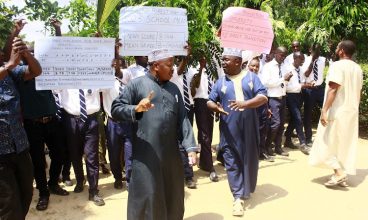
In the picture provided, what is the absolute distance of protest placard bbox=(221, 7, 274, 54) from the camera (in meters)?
5.46

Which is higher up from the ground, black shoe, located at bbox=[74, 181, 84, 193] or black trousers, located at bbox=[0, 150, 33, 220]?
black trousers, located at bbox=[0, 150, 33, 220]

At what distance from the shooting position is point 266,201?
5.22 meters

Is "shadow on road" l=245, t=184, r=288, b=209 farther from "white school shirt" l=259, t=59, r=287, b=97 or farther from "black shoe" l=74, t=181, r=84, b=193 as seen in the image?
"black shoe" l=74, t=181, r=84, b=193

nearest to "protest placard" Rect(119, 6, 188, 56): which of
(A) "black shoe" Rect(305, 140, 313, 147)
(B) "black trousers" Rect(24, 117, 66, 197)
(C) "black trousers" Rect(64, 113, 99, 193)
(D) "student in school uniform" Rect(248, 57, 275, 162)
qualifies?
(C) "black trousers" Rect(64, 113, 99, 193)

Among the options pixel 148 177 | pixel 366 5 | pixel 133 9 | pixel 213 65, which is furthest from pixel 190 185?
pixel 366 5

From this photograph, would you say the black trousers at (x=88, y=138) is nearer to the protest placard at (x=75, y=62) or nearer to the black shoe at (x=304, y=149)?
the protest placard at (x=75, y=62)

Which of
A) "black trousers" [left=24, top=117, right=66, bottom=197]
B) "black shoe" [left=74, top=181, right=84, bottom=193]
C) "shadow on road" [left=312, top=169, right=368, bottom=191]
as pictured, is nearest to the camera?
"black trousers" [left=24, top=117, right=66, bottom=197]

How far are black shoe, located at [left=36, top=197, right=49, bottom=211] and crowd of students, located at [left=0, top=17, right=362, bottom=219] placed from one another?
1 centimetres

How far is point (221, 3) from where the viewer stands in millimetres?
10422

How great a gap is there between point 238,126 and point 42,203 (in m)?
2.72

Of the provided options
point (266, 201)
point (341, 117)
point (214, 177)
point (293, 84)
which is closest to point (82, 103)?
point (214, 177)

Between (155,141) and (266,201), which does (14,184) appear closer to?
(155,141)

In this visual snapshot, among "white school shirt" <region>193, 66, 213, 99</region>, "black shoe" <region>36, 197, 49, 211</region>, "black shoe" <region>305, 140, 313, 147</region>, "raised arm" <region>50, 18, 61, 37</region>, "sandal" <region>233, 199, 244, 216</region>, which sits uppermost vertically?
"raised arm" <region>50, 18, 61, 37</region>

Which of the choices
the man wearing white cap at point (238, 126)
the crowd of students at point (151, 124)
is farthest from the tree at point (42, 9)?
the man wearing white cap at point (238, 126)
